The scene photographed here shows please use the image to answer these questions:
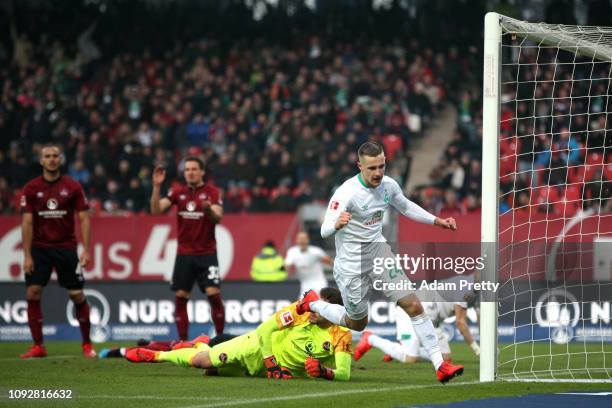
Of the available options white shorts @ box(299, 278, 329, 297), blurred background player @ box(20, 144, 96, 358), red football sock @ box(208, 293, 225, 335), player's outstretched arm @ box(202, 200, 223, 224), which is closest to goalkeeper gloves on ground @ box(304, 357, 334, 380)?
player's outstretched arm @ box(202, 200, 223, 224)

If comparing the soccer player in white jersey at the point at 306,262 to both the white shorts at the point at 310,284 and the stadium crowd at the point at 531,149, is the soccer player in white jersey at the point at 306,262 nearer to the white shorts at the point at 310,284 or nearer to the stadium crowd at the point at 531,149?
the white shorts at the point at 310,284

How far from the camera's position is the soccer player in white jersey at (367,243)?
875 centimetres

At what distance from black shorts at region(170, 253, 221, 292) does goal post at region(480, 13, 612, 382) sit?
3.32m

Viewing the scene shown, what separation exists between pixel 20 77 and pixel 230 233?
10.2m

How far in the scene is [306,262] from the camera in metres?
18.2

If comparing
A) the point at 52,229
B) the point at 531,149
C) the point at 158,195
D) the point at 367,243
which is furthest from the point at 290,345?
the point at 531,149

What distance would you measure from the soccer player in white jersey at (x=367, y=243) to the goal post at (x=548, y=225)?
782mm

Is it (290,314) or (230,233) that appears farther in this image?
(230,233)

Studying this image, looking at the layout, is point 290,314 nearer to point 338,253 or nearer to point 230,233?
point 338,253

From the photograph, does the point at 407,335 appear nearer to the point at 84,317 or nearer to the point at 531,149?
the point at 84,317

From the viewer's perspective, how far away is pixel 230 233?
19.5 meters

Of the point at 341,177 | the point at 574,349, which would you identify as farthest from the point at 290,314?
the point at 341,177

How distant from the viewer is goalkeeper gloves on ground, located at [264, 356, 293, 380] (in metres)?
9.76

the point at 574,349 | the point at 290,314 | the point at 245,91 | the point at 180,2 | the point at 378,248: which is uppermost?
the point at 180,2
